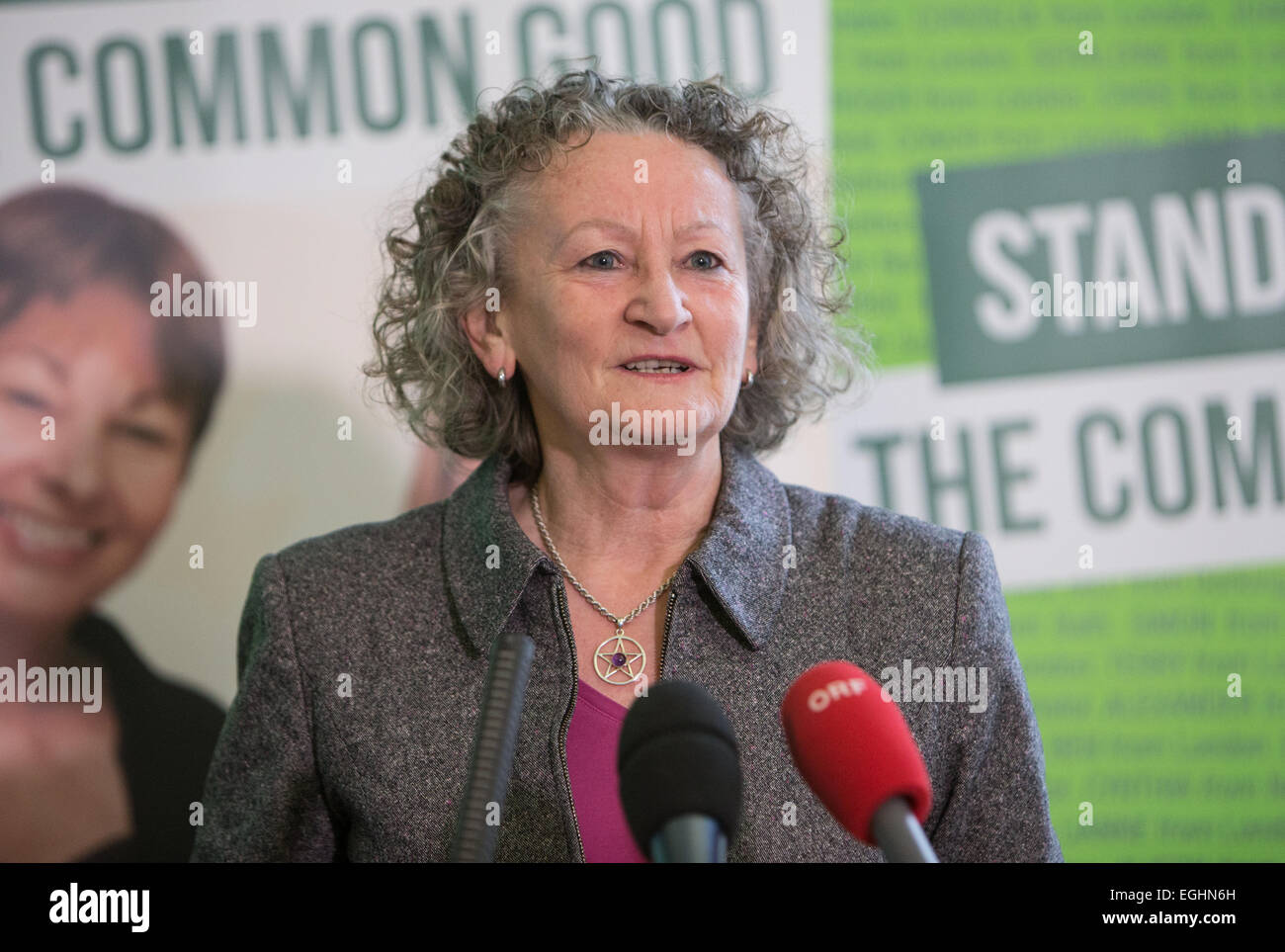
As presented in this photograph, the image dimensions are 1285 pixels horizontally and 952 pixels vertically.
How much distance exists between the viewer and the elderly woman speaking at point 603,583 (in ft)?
5.72

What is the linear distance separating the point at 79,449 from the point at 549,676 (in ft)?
4.37

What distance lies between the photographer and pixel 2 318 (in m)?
2.62

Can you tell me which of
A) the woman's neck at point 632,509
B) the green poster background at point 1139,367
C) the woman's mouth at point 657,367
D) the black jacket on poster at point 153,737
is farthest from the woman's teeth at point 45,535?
the green poster background at point 1139,367

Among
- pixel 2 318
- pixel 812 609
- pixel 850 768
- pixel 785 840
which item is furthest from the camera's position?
pixel 2 318

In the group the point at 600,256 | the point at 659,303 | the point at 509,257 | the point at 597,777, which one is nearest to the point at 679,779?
the point at 597,777

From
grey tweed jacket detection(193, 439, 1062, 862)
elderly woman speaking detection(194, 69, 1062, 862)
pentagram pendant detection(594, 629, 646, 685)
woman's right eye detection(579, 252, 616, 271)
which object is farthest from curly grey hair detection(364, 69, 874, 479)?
pentagram pendant detection(594, 629, 646, 685)

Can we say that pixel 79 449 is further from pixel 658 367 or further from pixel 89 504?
pixel 658 367

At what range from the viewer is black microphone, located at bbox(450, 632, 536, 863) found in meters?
0.84

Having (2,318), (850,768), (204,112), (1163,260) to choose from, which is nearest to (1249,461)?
(1163,260)

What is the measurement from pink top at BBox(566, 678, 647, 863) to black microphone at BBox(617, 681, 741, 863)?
2.33 ft

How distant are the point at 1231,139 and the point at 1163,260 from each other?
0.30 m

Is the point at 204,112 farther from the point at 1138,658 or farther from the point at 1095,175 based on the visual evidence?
the point at 1138,658

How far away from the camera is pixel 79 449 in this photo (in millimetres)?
2604

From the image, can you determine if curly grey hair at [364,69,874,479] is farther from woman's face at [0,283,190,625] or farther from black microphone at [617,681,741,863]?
black microphone at [617,681,741,863]
